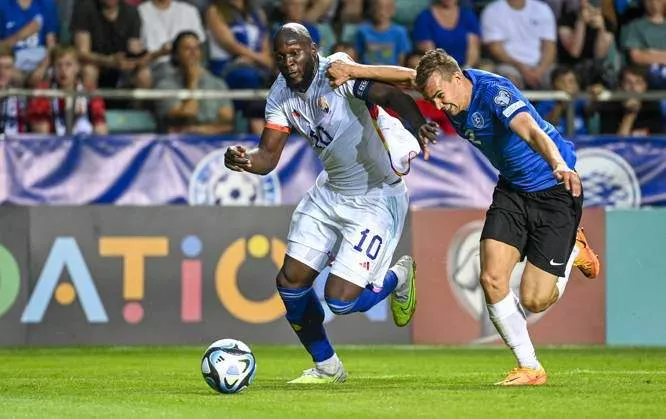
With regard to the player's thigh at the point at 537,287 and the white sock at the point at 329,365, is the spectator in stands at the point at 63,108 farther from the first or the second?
Answer: the player's thigh at the point at 537,287

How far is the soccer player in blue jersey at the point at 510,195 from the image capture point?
9430mm

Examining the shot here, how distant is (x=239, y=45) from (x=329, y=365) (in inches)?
299

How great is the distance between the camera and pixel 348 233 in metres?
10.4

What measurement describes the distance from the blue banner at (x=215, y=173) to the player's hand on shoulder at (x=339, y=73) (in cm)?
594

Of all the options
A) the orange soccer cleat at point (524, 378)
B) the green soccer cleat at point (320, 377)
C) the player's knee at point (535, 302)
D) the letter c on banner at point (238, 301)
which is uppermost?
the player's knee at point (535, 302)

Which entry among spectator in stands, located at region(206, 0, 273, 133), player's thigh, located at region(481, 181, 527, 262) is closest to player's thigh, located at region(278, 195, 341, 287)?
player's thigh, located at region(481, 181, 527, 262)

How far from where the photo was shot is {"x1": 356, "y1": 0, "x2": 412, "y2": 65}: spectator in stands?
17.1m

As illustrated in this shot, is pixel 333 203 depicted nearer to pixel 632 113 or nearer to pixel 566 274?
pixel 566 274

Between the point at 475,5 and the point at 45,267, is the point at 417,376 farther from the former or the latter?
the point at 475,5

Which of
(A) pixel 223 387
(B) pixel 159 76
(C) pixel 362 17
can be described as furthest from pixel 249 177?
(A) pixel 223 387

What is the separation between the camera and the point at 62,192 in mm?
15812

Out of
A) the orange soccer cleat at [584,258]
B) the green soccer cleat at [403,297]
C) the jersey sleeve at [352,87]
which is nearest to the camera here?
the jersey sleeve at [352,87]

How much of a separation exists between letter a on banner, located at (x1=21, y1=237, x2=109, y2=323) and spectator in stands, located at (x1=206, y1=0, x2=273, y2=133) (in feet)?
10.4

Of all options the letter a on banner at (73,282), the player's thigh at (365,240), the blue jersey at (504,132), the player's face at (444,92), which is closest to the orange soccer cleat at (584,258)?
the blue jersey at (504,132)
